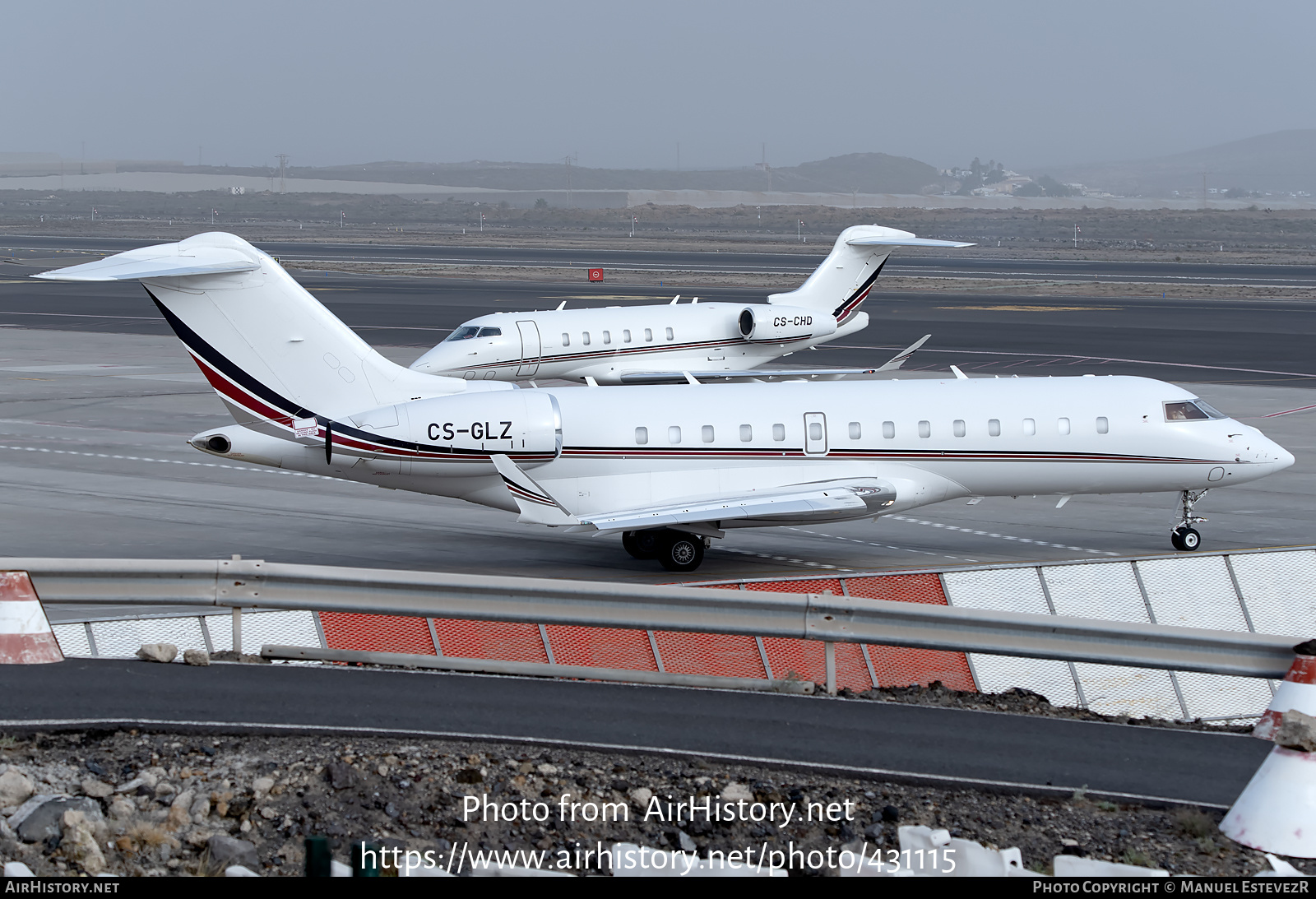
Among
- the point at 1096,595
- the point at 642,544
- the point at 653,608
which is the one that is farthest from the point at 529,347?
the point at 653,608

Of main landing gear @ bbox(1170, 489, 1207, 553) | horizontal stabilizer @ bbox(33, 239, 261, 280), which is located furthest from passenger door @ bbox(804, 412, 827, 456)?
horizontal stabilizer @ bbox(33, 239, 261, 280)

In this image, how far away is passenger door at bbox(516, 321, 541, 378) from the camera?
119 feet

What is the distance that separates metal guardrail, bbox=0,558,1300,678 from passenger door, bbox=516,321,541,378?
2458 centimetres

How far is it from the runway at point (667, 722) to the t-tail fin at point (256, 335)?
31.7ft

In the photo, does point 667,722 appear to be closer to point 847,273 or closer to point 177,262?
point 177,262

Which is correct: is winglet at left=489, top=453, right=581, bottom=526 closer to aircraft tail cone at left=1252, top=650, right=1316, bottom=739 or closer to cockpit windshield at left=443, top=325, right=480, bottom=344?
aircraft tail cone at left=1252, top=650, right=1316, bottom=739

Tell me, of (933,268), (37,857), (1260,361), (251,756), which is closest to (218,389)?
(251,756)

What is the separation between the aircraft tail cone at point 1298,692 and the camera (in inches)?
348

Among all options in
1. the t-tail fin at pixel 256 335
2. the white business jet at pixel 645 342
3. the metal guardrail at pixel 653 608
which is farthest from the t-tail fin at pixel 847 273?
the metal guardrail at pixel 653 608

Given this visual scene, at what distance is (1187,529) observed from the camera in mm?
22766

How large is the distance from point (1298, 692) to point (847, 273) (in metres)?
32.4

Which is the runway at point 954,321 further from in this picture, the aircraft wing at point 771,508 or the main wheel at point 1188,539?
the aircraft wing at point 771,508
